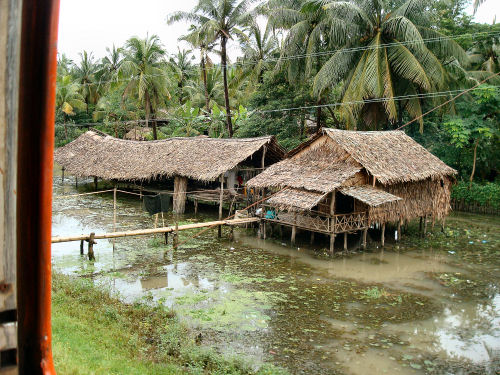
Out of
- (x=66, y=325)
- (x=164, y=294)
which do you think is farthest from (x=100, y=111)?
(x=66, y=325)

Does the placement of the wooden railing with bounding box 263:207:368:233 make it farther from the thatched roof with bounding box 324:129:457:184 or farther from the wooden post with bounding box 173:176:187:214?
the wooden post with bounding box 173:176:187:214

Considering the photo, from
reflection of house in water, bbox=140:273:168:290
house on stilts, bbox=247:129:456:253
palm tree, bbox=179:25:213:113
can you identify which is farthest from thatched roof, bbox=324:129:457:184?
palm tree, bbox=179:25:213:113

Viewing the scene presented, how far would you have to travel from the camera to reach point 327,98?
2342 cm

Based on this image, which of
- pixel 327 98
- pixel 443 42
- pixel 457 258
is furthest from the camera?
pixel 327 98

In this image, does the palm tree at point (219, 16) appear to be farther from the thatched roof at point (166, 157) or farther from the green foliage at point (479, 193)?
the green foliage at point (479, 193)

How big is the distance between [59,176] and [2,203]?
34.8 m

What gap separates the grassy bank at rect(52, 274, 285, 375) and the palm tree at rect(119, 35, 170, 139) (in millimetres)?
17439

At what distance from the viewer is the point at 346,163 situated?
14.9 m

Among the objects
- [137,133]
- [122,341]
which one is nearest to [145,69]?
[137,133]

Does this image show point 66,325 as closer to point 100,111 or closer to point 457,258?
point 457,258

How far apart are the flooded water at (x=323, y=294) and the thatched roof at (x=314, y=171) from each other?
2.21 metres

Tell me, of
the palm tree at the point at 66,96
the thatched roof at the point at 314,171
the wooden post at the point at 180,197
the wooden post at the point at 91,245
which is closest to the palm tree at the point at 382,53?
the thatched roof at the point at 314,171

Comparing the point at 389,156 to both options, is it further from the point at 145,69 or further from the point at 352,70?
the point at 145,69

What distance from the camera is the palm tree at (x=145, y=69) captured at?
24.6m
